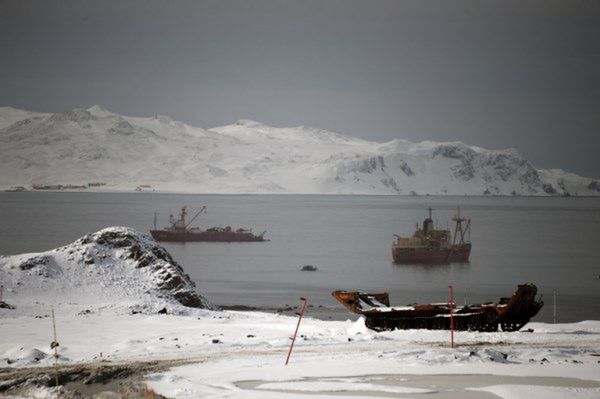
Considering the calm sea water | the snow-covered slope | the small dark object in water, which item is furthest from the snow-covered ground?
the calm sea water

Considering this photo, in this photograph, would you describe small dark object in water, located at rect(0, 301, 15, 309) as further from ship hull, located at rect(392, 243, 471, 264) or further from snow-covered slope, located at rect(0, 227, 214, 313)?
ship hull, located at rect(392, 243, 471, 264)

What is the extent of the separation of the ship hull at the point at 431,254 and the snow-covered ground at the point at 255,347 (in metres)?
78.2

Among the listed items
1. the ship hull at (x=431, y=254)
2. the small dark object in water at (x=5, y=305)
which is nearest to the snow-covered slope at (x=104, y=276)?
the small dark object in water at (x=5, y=305)

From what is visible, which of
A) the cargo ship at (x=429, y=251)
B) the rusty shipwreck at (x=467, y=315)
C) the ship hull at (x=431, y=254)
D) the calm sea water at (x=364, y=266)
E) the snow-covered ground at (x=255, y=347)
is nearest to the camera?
the snow-covered ground at (x=255, y=347)

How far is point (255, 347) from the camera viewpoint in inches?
→ 1027

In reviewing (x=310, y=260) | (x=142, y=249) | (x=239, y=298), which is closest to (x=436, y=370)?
(x=142, y=249)

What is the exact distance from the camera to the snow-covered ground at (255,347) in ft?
68.5

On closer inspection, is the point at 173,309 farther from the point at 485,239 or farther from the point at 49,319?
the point at 485,239

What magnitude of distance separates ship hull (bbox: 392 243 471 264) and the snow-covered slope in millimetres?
75552

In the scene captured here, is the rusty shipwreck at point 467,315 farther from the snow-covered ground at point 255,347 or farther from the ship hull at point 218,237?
the ship hull at point 218,237

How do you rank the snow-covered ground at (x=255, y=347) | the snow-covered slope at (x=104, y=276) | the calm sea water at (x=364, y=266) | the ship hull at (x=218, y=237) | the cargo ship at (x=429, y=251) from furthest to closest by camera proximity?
the ship hull at (x=218, y=237), the cargo ship at (x=429, y=251), the calm sea water at (x=364, y=266), the snow-covered slope at (x=104, y=276), the snow-covered ground at (x=255, y=347)

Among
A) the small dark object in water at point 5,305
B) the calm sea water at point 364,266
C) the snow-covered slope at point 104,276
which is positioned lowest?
the calm sea water at point 364,266

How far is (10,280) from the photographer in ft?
121

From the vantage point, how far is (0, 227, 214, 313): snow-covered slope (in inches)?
1416
